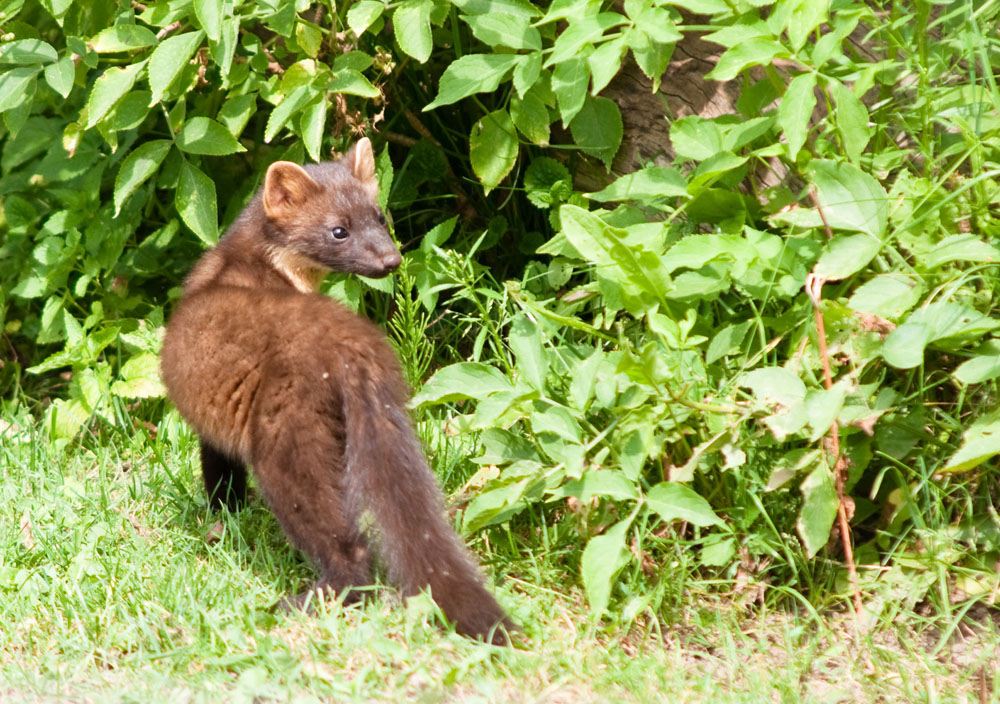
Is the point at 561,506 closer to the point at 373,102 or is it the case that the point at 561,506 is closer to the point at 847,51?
the point at 847,51

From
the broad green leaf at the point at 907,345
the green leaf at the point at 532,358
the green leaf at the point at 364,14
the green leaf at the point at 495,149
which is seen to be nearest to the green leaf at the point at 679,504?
the green leaf at the point at 532,358

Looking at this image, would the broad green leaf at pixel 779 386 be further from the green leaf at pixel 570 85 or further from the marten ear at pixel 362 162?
the marten ear at pixel 362 162

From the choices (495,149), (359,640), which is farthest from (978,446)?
(495,149)

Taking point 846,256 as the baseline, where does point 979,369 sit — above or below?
below

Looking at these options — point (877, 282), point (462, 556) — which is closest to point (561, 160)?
point (877, 282)

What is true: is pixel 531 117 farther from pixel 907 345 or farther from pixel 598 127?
pixel 907 345

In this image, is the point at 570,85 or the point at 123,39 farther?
the point at 123,39

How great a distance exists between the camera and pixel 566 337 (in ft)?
16.1

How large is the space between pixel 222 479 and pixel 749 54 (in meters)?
2.49

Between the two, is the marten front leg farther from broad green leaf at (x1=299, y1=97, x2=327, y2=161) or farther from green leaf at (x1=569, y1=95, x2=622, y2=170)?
green leaf at (x1=569, y1=95, x2=622, y2=170)

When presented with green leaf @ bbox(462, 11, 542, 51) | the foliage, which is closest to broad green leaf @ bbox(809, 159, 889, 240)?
the foliage

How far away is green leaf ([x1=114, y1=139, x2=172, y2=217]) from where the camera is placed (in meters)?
4.59

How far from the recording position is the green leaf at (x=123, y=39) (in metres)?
4.42

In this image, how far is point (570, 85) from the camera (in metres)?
4.04
